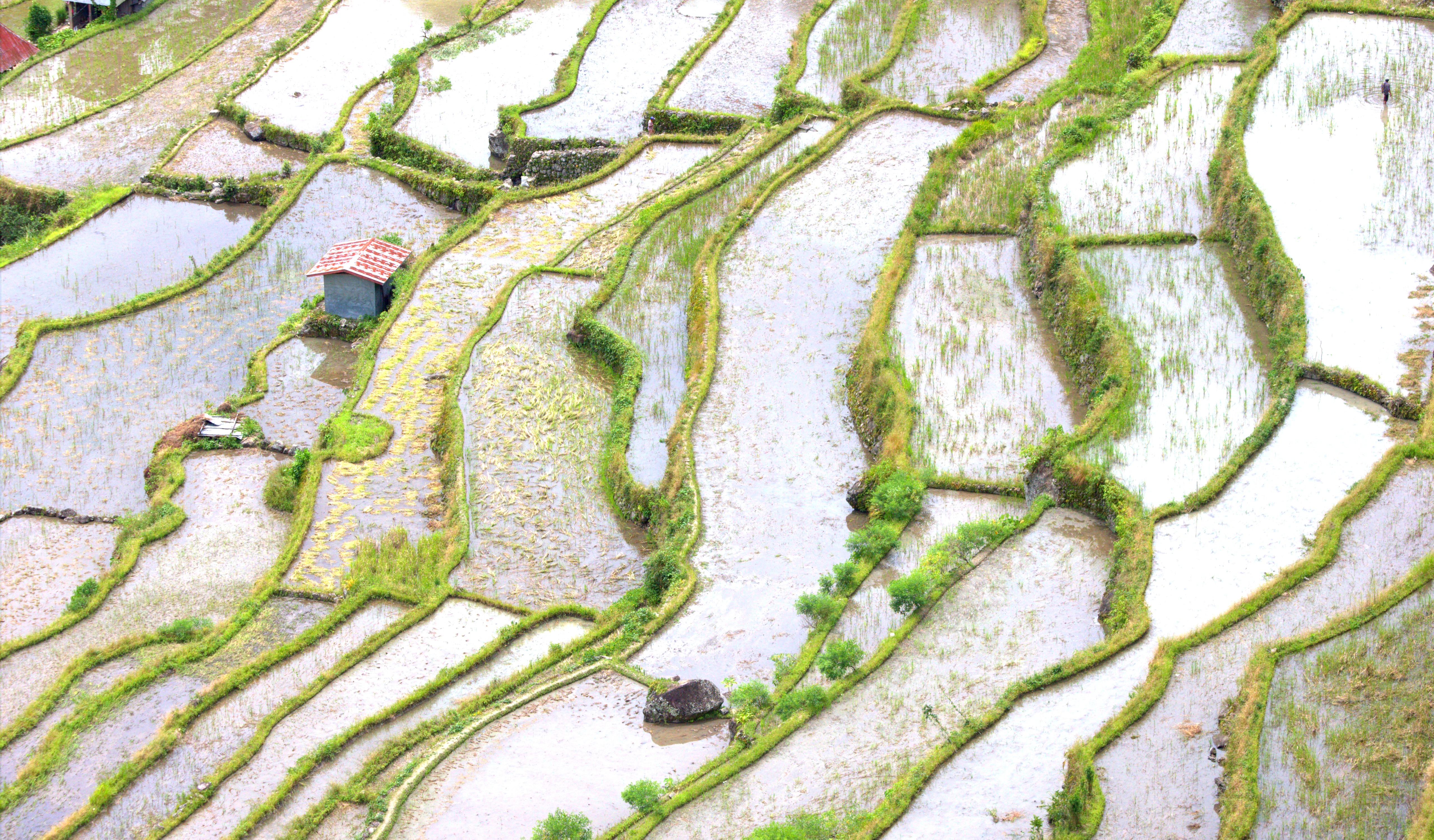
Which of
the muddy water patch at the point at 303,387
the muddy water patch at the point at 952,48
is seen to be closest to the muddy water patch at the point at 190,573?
the muddy water patch at the point at 303,387

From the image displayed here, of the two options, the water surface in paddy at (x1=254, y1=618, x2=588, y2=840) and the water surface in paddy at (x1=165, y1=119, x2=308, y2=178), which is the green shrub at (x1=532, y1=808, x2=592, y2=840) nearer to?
the water surface in paddy at (x1=254, y1=618, x2=588, y2=840)

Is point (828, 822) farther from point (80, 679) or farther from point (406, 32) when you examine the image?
point (406, 32)

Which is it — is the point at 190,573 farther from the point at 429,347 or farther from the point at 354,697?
the point at 429,347

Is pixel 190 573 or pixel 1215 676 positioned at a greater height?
pixel 1215 676

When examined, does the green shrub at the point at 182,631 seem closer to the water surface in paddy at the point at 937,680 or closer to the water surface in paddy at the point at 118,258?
the water surface in paddy at the point at 937,680

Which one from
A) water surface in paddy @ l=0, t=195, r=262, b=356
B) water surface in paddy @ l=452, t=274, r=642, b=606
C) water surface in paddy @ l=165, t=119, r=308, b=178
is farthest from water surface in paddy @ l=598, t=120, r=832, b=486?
water surface in paddy @ l=165, t=119, r=308, b=178

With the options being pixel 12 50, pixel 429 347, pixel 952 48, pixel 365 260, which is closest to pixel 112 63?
pixel 12 50
